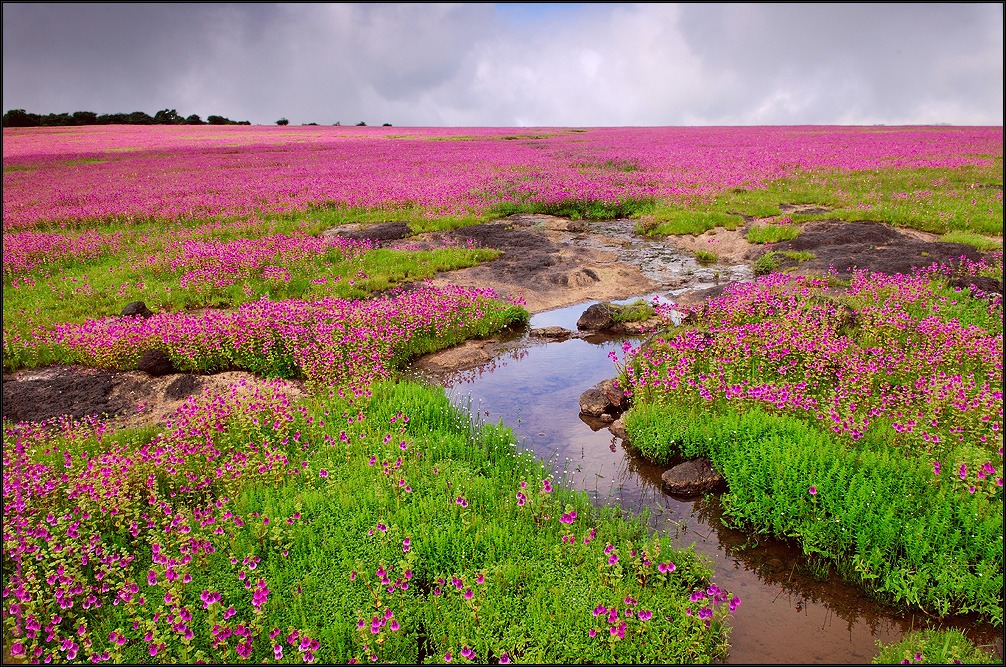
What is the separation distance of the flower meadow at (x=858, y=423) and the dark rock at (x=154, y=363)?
792cm

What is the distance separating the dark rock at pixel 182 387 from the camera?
895 cm

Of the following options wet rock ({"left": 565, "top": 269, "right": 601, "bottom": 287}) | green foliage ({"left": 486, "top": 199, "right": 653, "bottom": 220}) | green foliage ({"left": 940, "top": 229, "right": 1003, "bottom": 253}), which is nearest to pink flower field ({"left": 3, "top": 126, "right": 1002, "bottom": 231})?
green foliage ({"left": 486, "top": 199, "right": 653, "bottom": 220})

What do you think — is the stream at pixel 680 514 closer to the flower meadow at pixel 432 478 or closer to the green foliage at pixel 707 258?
the flower meadow at pixel 432 478

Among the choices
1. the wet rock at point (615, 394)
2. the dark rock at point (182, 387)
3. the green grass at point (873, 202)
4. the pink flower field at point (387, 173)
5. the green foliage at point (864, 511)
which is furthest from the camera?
the pink flower field at point (387, 173)

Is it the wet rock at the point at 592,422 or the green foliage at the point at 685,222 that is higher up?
the green foliage at the point at 685,222

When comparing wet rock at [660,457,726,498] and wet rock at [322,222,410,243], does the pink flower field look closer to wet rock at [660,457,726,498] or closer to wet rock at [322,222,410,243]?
wet rock at [322,222,410,243]

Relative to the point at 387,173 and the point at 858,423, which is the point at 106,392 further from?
the point at 387,173

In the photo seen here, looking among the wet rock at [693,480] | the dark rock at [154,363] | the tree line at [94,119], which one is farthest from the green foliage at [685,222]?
the tree line at [94,119]

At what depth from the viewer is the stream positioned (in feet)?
15.4

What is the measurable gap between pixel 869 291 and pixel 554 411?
701 cm

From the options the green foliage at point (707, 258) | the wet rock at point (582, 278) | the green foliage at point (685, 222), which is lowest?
the wet rock at point (582, 278)

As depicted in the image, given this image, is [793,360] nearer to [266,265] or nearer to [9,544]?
[9,544]

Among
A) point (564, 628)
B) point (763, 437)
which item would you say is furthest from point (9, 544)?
point (763, 437)

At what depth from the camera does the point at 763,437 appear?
262 inches
